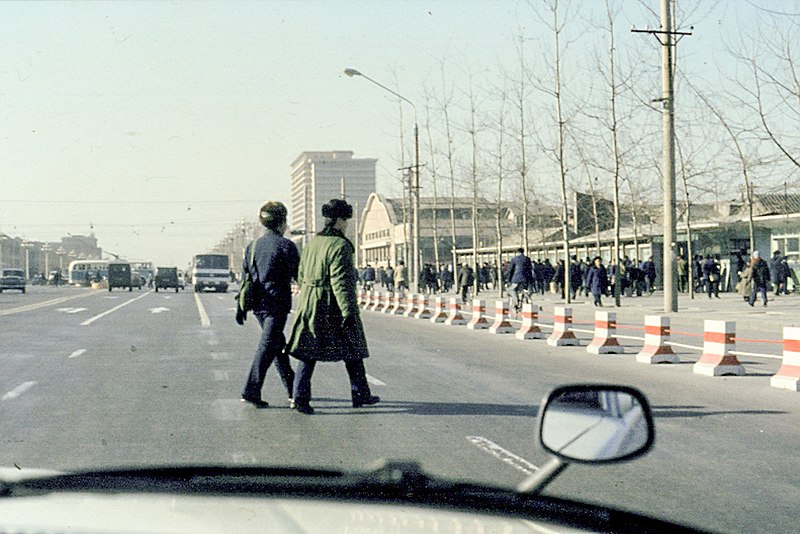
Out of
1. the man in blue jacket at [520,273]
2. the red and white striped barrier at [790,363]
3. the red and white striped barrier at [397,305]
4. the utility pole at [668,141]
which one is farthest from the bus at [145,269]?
the red and white striped barrier at [790,363]

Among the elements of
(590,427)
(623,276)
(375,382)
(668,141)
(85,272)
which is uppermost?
(668,141)

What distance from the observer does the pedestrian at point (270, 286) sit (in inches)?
368

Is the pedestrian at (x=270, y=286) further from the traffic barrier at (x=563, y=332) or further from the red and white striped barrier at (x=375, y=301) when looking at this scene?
the red and white striped barrier at (x=375, y=301)

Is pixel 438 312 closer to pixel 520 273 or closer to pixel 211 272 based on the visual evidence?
pixel 520 273

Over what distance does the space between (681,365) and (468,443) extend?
7.73 m

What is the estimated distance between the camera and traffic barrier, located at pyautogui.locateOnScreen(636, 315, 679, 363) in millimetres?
15070

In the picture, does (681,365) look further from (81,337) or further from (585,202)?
(585,202)

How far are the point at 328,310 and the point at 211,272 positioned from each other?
207ft

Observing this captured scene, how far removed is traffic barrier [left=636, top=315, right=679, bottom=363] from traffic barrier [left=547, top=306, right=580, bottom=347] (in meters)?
3.44

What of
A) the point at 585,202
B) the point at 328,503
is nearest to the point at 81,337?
the point at 328,503

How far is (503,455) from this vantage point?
7.33 m

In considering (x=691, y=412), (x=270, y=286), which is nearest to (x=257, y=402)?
(x=270, y=286)

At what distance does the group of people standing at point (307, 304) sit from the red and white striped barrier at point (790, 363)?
4.85m

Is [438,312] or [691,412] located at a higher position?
[438,312]
